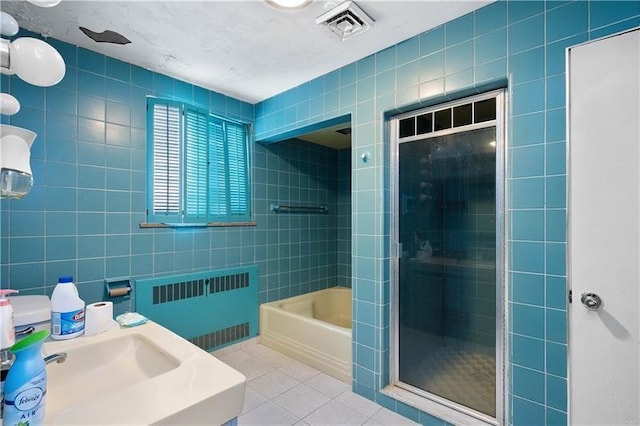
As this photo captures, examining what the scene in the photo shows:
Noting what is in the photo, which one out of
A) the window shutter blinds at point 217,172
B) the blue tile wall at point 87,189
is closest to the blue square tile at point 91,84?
the blue tile wall at point 87,189

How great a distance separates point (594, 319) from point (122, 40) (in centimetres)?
269

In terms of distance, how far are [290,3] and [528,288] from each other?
172 cm

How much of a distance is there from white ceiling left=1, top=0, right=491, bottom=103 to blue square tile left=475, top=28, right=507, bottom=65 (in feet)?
0.52

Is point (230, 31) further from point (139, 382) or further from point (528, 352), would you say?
point (528, 352)

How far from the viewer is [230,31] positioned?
1738 mm

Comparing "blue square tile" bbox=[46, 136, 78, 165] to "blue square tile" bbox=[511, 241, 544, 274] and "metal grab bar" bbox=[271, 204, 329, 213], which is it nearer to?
"metal grab bar" bbox=[271, 204, 329, 213]

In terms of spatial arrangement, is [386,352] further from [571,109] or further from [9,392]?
[9,392]

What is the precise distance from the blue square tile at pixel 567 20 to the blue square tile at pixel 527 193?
62 cm

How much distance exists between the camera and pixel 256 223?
284 centimetres

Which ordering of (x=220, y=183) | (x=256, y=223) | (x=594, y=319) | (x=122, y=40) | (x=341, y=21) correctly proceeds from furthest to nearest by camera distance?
(x=256, y=223) < (x=220, y=183) < (x=122, y=40) < (x=341, y=21) < (x=594, y=319)

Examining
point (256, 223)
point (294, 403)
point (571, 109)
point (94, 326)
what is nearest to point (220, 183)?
point (256, 223)

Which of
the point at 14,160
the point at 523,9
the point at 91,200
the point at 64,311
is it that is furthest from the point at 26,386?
the point at 523,9

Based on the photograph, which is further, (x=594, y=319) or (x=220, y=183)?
(x=220, y=183)

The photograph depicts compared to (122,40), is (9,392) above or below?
below
